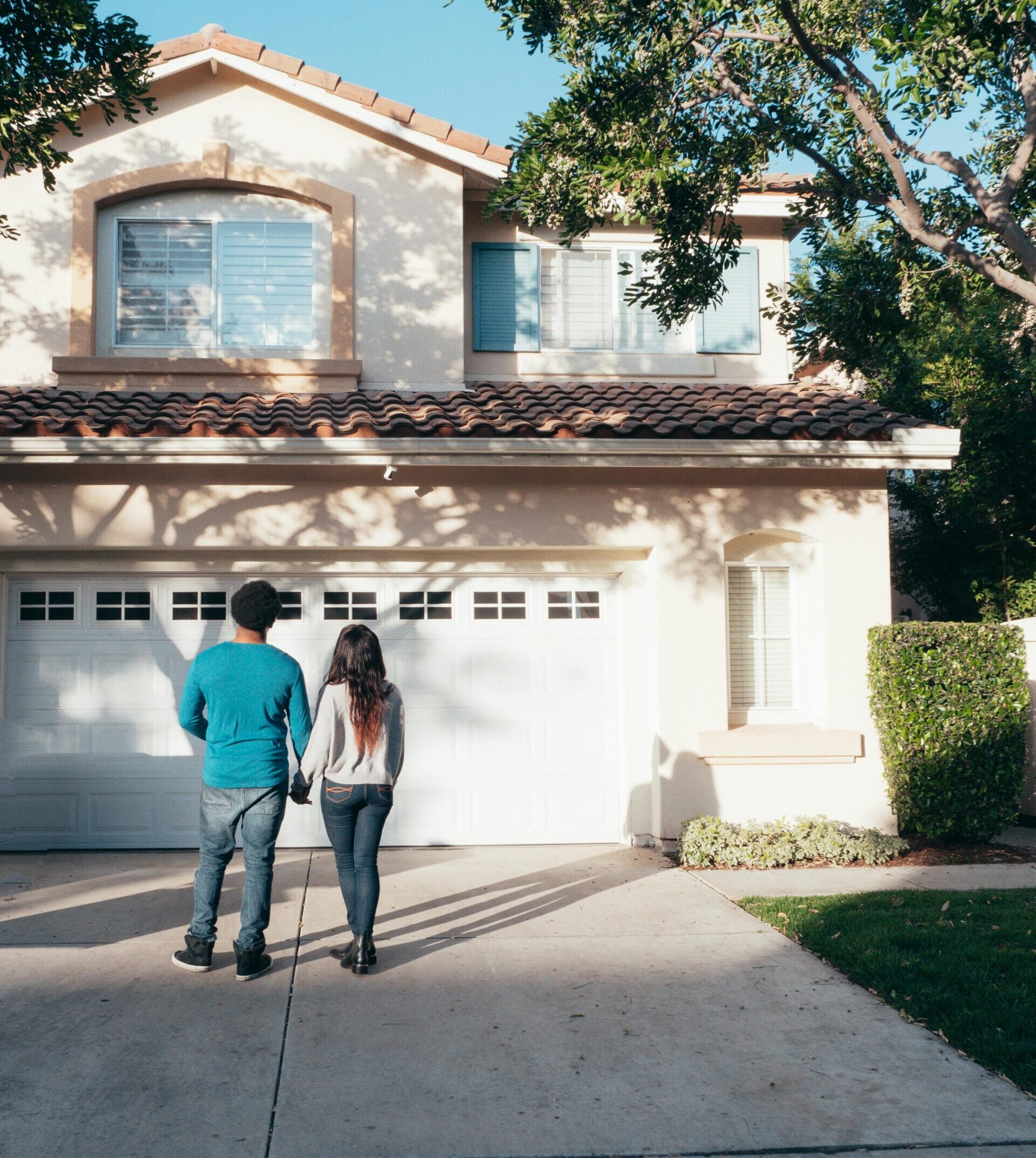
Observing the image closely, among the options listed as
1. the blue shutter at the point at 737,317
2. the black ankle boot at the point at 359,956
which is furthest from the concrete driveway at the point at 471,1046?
the blue shutter at the point at 737,317

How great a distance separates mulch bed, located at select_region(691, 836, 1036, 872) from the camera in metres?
8.22

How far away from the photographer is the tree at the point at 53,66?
673 cm

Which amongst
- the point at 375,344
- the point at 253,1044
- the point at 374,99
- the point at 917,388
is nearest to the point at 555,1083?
the point at 253,1044

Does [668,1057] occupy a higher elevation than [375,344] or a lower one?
lower

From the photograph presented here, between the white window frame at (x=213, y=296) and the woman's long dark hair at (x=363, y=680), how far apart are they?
6.07 m

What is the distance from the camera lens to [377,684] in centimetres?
553

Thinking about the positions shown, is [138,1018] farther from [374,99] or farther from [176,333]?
[374,99]

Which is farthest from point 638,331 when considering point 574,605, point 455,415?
point 574,605

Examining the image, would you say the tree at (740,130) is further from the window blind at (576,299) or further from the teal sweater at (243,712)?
the teal sweater at (243,712)

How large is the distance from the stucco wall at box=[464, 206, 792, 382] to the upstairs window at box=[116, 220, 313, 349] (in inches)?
71.7

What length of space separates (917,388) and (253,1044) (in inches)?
424

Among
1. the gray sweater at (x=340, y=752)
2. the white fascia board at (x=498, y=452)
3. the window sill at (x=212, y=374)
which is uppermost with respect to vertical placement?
the window sill at (x=212, y=374)

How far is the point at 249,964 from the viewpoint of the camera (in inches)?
209

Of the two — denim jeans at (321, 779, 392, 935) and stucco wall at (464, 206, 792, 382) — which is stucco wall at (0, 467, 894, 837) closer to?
stucco wall at (464, 206, 792, 382)
